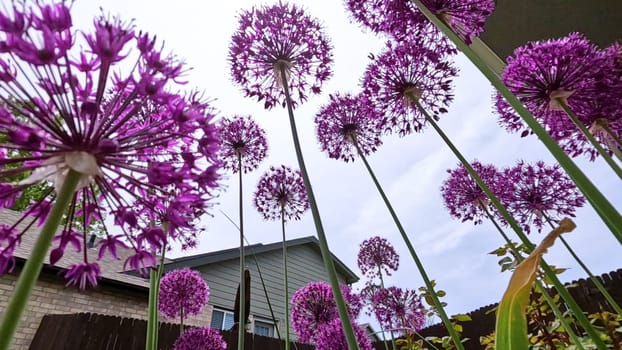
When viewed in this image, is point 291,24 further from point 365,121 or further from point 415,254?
point 415,254

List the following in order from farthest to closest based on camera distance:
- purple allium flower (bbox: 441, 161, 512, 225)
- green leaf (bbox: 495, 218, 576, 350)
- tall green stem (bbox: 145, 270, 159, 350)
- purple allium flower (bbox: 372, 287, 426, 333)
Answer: purple allium flower (bbox: 372, 287, 426, 333) < purple allium flower (bbox: 441, 161, 512, 225) < tall green stem (bbox: 145, 270, 159, 350) < green leaf (bbox: 495, 218, 576, 350)

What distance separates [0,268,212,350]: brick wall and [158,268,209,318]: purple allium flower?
4.65 metres

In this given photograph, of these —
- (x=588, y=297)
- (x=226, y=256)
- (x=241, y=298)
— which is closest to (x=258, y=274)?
(x=226, y=256)

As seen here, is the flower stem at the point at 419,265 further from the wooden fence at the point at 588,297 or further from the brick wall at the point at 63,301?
the brick wall at the point at 63,301

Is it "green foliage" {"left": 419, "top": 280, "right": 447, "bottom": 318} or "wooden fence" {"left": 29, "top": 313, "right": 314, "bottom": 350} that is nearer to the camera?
"green foliage" {"left": 419, "top": 280, "right": 447, "bottom": 318}

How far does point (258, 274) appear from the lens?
12.6 metres

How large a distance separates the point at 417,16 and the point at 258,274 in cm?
1183

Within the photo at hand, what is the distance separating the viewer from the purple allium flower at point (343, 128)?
299 cm

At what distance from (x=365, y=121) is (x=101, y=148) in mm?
2327

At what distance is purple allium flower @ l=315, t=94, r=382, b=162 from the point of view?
2990 mm

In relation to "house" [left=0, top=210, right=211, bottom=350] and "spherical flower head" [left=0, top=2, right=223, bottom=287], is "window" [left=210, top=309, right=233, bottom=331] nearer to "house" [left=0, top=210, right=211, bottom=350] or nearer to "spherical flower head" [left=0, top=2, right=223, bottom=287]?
"house" [left=0, top=210, right=211, bottom=350]

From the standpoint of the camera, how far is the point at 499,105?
226cm

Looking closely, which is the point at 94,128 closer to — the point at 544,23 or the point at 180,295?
the point at 180,295

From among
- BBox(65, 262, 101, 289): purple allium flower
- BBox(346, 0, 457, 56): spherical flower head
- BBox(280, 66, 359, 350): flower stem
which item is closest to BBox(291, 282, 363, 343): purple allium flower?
BBox(280, 66, 359, 350): flower stem
